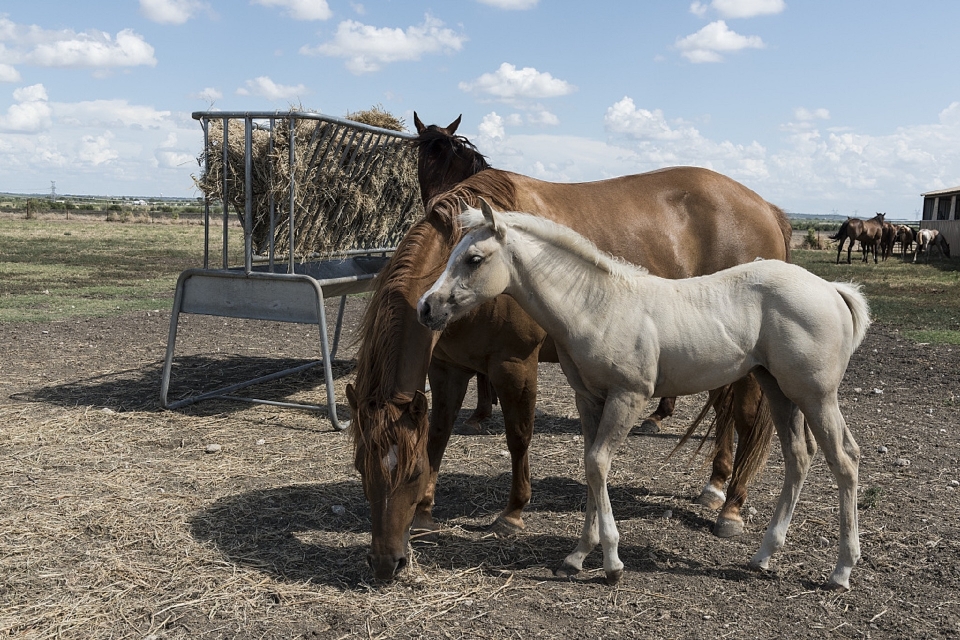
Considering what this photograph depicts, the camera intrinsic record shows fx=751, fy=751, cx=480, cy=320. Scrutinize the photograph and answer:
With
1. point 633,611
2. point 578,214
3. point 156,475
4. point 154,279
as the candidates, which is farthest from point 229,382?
point 154,279

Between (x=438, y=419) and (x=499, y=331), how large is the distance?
0.65 meters

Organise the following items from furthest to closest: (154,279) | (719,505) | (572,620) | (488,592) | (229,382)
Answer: (154,279)
(229,382)
(719,505)
(488,592)
(572,620)

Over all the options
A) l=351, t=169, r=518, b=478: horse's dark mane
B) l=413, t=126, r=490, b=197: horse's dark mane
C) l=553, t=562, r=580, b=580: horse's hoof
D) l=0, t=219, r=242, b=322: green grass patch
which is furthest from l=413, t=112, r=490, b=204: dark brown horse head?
l=0, t=219, r=242, b=322: green grass patch

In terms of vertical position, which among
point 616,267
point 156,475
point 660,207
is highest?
point 660,207

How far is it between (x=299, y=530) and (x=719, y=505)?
265 centimetres

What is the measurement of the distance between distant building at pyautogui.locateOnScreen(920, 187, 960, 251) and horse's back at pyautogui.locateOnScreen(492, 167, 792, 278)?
34.0m

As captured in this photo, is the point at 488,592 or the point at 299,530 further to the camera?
the point at 299,530

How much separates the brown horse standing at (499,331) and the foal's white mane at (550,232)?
0.15m

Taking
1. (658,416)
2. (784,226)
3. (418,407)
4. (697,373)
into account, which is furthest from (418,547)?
(784,226)

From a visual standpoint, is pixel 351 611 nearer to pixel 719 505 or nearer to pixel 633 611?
pixel 633 611

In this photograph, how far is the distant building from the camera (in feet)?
112

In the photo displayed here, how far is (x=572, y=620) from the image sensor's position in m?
3.31

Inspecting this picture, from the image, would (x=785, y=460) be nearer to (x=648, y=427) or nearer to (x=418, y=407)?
(x=418, y=407)

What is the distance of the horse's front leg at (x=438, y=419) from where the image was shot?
170 inches
